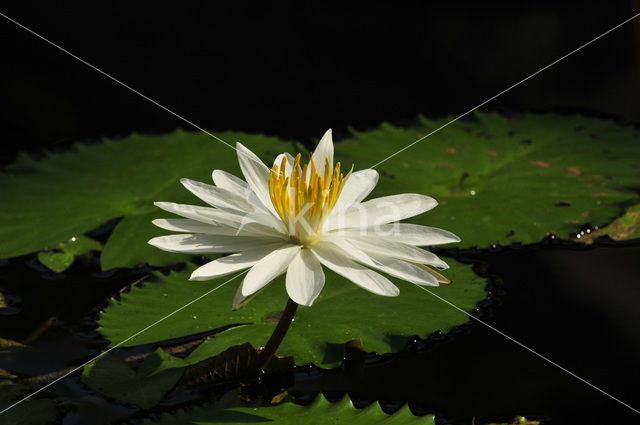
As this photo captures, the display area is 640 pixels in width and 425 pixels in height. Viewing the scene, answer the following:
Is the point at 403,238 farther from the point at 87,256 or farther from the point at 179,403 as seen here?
the point at 87,256

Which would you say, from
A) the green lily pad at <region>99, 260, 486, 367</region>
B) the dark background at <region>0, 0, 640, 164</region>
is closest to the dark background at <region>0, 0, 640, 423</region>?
the dark background at <region>0, 0, 640, 164</region>

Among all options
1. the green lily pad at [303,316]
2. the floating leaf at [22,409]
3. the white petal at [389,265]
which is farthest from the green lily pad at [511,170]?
the floating leaf at [22,409]

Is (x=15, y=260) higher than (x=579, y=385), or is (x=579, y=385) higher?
(x=15, y=260)

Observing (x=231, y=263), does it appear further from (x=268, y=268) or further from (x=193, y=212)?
(x=193, y=212)

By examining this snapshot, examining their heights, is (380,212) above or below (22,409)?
above

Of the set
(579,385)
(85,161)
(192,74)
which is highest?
(192,74)

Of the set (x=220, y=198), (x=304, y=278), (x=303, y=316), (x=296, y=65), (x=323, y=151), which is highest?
(x=296, y=65)

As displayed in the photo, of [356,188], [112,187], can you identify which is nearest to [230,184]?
[356,188]

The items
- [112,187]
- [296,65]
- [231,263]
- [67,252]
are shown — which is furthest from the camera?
[296,65]

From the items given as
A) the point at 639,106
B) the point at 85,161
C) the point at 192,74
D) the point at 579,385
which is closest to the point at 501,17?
the point at 639,106
